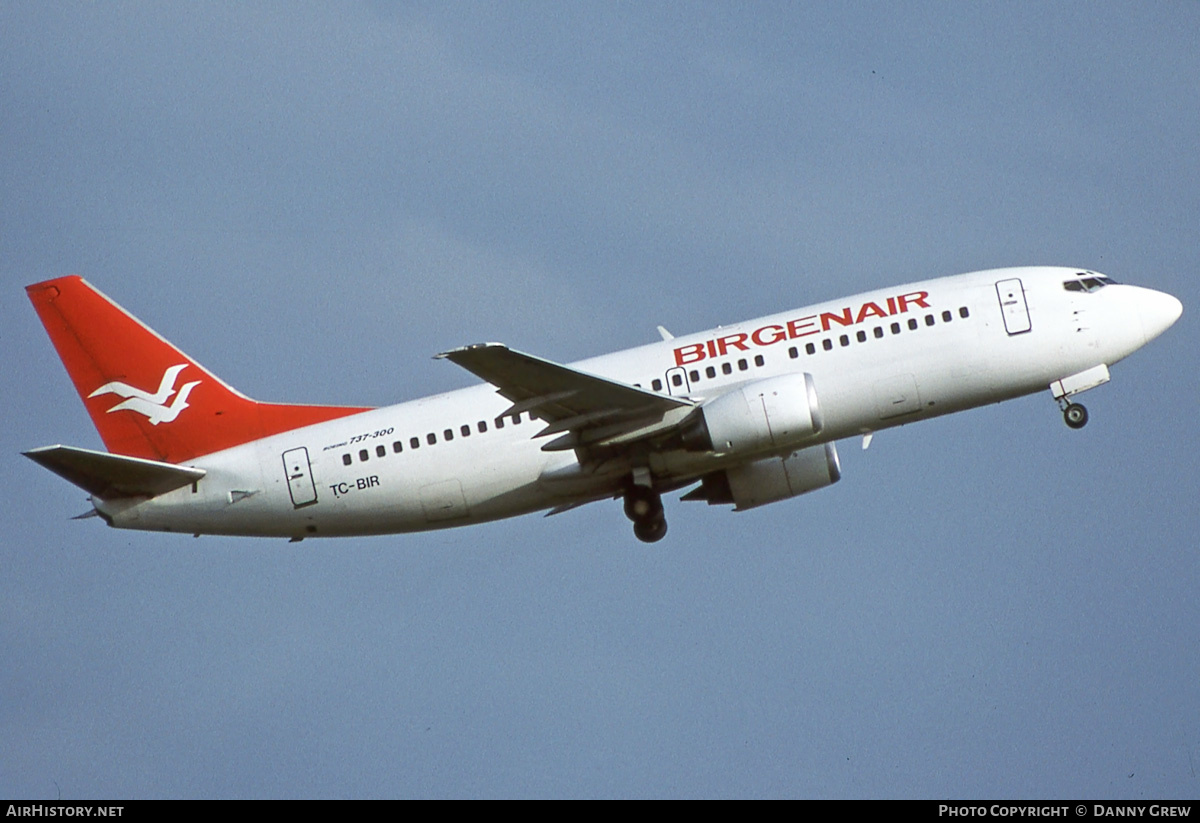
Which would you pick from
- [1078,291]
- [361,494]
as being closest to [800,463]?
[1078,291]

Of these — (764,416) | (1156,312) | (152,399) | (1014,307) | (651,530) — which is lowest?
(651,530)

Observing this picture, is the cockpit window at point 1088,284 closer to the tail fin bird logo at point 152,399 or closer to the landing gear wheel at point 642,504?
the landing gear wheel at point 642,504

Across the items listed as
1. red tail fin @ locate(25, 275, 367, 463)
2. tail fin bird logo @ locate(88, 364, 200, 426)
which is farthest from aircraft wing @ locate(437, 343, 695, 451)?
tail fin bird logo @ locate(88, 364, 200, 426)

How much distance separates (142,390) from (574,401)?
13219 mm

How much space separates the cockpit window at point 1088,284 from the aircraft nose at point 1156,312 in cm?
102

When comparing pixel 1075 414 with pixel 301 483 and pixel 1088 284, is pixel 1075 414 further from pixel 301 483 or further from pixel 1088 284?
pixel 301 483

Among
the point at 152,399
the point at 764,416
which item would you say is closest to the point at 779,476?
the point at 764,416

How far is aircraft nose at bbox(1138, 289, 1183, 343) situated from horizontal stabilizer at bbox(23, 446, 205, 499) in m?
25.5

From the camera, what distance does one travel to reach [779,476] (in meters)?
48.6

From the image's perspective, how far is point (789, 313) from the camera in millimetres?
45719

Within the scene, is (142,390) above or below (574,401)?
above
